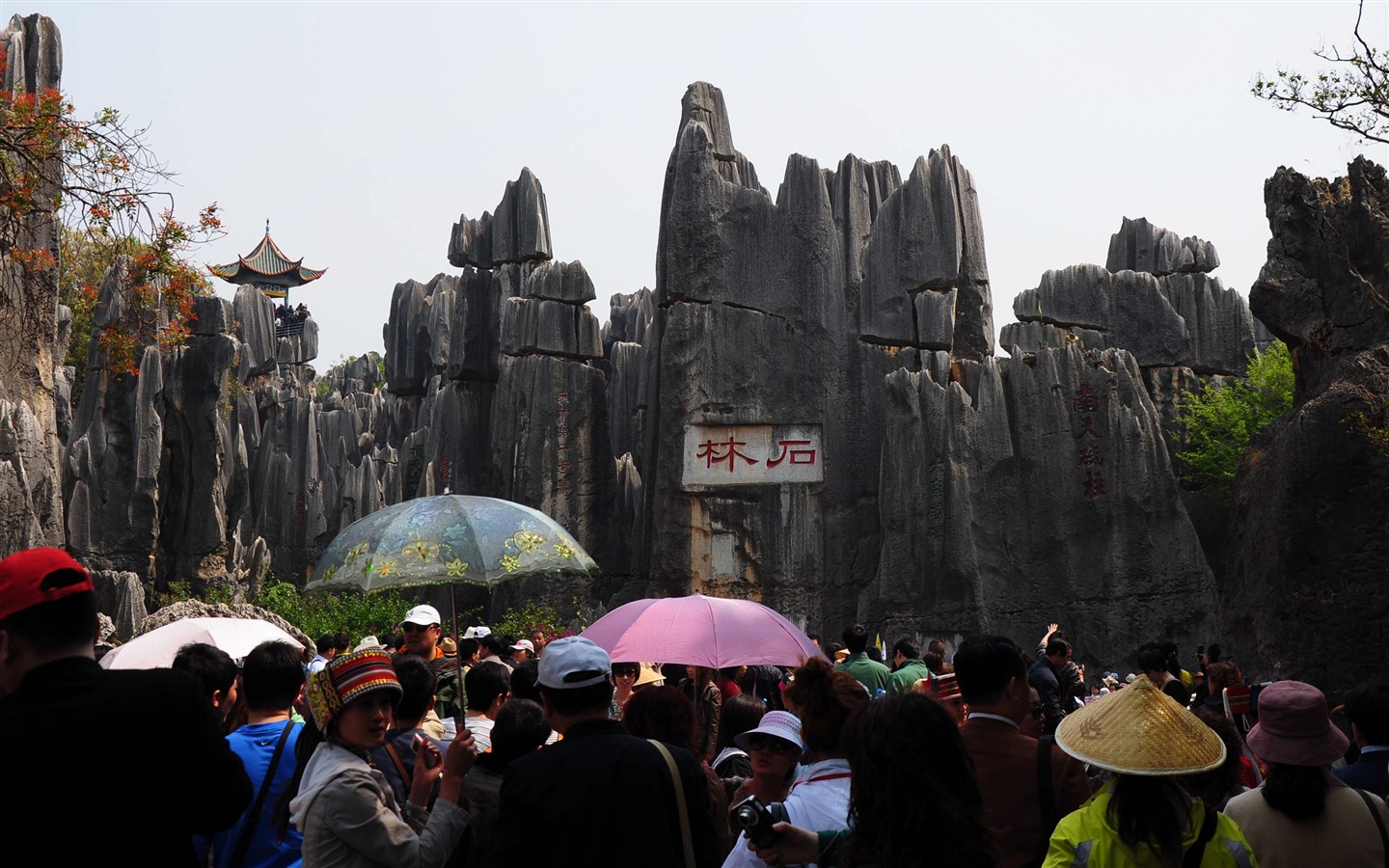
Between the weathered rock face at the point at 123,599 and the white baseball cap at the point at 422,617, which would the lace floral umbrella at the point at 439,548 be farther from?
the weathered rock face at the point at 123,599

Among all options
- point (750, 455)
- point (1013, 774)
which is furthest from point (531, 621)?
point (1013, 774)

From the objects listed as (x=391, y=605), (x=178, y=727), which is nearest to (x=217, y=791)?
(x=178, y=727)

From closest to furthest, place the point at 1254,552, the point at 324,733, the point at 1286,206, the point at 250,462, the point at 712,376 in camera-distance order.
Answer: the point at 324,733, the point at 1254,552, the point at 1286,206, the point at 712,376, the point at 250,462

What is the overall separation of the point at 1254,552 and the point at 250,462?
30818 mm

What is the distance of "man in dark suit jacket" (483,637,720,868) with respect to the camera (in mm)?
3111

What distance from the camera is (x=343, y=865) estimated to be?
3371mm

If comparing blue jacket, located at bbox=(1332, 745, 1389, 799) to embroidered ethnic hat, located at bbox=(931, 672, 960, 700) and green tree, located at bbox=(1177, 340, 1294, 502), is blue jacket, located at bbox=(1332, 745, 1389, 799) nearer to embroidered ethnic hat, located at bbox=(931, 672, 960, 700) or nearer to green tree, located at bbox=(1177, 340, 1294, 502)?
embroidered ethnic hat, located at bbox=(931, 672, 960, 700)

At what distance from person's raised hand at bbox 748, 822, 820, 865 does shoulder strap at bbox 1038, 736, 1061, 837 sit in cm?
92

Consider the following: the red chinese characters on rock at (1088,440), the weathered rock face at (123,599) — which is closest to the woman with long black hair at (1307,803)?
the red chinese characters on rock at (1088,440)

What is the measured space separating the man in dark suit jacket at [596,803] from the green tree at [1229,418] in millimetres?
19703

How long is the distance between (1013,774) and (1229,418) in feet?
67.2

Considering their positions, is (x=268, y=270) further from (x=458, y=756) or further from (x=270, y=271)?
(x=458, y=756)

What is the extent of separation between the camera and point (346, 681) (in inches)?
138

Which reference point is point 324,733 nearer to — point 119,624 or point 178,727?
point 178,727
